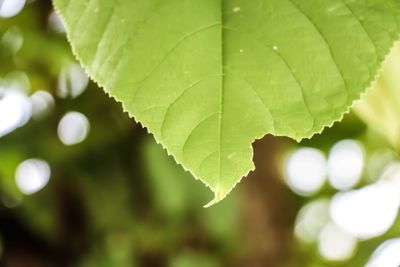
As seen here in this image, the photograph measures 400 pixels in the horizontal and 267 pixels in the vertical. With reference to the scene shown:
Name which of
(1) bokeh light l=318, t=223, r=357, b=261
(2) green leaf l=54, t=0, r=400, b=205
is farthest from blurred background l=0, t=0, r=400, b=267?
(2) green leaf l=54, t=0, r=400, b=205

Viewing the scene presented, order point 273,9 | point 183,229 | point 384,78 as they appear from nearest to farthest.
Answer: point 273,9, point 384,78, point 183,229

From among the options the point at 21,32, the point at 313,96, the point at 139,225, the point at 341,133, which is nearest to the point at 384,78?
the point at 313,96

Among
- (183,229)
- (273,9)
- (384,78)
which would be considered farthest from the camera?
(183,229)

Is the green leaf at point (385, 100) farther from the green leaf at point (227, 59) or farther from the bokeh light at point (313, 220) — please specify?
the bokeh light at point (313, 220)

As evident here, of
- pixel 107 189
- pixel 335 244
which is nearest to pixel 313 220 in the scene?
pixel 335 244

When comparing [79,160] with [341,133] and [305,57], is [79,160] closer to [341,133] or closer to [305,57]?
[341,133]

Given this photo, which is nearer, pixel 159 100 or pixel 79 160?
pixel 159 100

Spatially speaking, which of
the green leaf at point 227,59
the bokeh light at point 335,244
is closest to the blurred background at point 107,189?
the bokeh light at point 335,244
